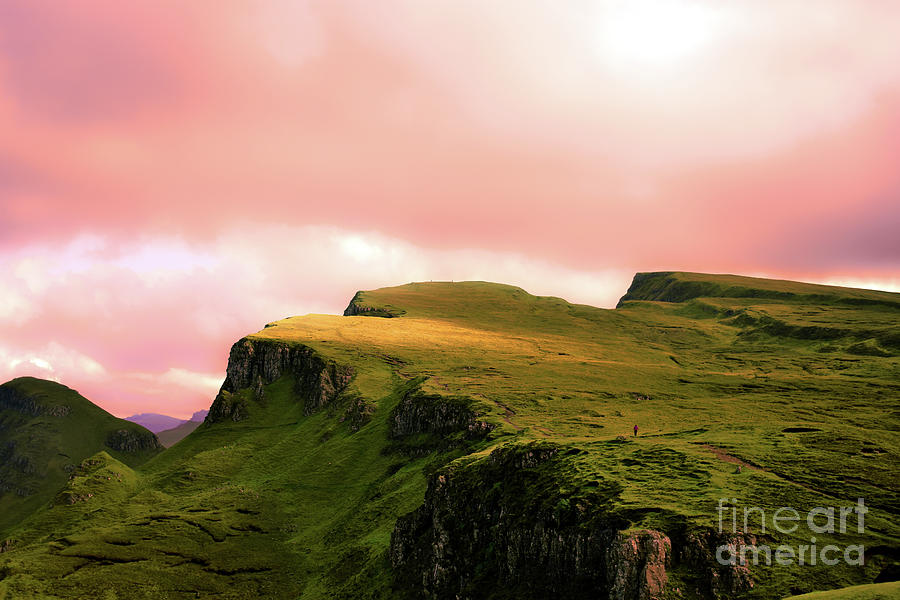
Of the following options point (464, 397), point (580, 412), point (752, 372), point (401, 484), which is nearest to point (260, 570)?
point (401, 484)

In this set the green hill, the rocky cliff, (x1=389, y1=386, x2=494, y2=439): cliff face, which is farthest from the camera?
(x1=389, y1=386, x2=494, y2=439): cliff face

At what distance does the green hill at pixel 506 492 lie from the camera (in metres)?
50.0

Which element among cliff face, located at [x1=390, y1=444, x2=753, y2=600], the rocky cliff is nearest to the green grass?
cliff face, located at [x1=390, y1=444, x2=753, y2=600]

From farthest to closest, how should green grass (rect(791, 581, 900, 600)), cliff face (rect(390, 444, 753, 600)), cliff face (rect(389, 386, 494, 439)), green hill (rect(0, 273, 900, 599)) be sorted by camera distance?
1. cliff face (rect(389, 386, 494, 439))
2. green hill (rect(0, 273, 900, 599))
3. cliff face (rect(390, 444, 753, 600))
4. green grass (rect(791, 581, 900, 600))

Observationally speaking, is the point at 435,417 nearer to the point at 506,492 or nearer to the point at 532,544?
the point at 506,492

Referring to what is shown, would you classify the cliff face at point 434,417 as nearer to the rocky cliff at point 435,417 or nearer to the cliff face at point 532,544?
the rocky cliff at point 435,417

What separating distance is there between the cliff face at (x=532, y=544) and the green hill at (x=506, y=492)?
24cm

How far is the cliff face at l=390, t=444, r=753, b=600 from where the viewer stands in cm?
4588

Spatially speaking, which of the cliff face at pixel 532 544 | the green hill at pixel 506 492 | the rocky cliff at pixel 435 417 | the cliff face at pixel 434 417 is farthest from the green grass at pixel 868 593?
the rocky cliff at pixel 435 417

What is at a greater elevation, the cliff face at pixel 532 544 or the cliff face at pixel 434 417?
the cliff face at pixel 434 417

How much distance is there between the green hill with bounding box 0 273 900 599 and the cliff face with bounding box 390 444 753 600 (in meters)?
0.24

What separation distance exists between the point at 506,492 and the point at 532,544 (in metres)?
11.4

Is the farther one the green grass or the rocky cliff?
the rocky cliff

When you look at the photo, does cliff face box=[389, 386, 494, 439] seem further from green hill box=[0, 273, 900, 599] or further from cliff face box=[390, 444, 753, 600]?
cliff face box=[390, 444, 753, 600]
